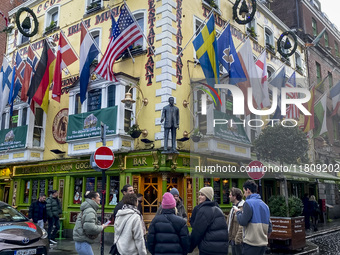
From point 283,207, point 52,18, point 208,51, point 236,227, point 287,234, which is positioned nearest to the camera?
point 236,227

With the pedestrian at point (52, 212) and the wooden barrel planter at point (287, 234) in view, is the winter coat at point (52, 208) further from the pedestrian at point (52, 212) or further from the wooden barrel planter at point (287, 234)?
the wooden barrel planter at point (287, 234)

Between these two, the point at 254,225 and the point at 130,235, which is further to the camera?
the point at 254,225

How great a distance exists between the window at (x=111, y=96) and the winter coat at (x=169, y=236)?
10.0m

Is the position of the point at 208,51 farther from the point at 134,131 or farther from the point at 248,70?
the point at 134,131

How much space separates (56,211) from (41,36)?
11.6m

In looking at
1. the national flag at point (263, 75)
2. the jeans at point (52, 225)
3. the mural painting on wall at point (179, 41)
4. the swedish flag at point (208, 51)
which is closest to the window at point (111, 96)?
the mural painting on wall at point (179, 41)

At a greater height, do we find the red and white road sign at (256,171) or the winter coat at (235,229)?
the red and white road sign at (256,171)

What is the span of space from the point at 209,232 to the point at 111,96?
34.6 feet

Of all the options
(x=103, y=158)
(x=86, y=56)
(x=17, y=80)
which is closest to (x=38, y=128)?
(x=17, y=80)

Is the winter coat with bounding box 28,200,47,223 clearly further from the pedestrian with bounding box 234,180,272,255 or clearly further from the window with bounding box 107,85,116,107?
the pedestrian with bounding box 234,180,272,255

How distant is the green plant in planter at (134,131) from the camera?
13.4m

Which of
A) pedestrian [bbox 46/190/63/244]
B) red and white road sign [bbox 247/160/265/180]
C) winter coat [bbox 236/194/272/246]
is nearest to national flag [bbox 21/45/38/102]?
pedestrian [bbox 46/190/63/244]

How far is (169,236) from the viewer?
4949mm

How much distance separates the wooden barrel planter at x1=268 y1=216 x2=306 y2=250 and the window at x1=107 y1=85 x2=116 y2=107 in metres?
8.05
